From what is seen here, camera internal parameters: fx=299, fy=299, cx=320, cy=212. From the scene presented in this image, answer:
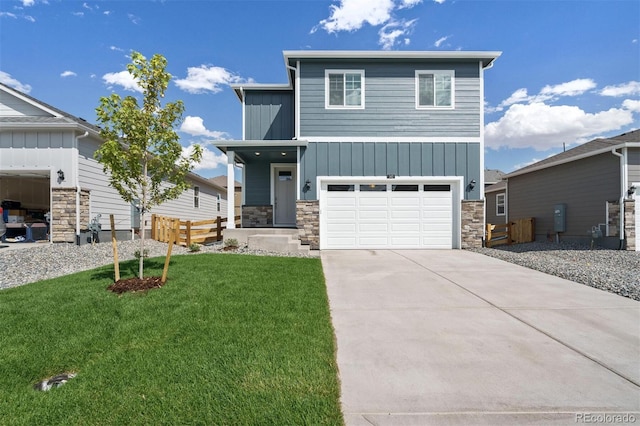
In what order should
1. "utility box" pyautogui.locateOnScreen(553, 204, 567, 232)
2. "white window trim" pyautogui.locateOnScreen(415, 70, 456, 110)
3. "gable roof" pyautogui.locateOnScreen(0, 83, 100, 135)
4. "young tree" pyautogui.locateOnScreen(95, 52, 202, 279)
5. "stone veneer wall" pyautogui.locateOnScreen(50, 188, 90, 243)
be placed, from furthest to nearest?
1. "utility box" pyautogui.locateOnScreen(553, 204, 567, 232)
2. "white window trim" pyautogui.locateOnScreen(415, 70, 456, 110)
3. "stone veneer wall" pyautogui.locateOnScreen(50, 188, 90, 243)
4. "gable roof" pyautogui.locateOnScreen(0, 83, 100, 135)
5. "young tree" pyautogui.locateOnScreen(95, 52, 202, 279)

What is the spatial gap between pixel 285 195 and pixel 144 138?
726cm

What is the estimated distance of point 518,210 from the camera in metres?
15.3

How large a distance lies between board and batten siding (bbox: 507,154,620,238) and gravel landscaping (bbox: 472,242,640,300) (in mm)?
1443

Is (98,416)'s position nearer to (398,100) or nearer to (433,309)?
(433,309)

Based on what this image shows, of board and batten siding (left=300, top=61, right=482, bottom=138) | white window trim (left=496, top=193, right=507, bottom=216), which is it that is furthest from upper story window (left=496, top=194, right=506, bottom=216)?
board and batten siding (left=300, top=61, right=482, bottom=138)

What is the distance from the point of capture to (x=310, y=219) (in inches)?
383

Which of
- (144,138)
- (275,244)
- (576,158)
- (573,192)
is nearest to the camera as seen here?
(144,138)

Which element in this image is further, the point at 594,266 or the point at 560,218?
the point at 560,218

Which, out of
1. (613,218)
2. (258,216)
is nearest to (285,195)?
(258,216)

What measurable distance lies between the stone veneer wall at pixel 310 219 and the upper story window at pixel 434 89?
4881 mm

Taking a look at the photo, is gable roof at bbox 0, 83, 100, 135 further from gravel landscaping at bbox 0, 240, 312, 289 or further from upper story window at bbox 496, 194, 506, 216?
upper story window at bbox 496, 194, 506, 216

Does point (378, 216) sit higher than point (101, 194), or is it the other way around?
point (101, 194)

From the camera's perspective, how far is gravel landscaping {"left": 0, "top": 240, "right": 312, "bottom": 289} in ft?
19.8

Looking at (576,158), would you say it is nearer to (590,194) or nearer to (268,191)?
(590,194)
